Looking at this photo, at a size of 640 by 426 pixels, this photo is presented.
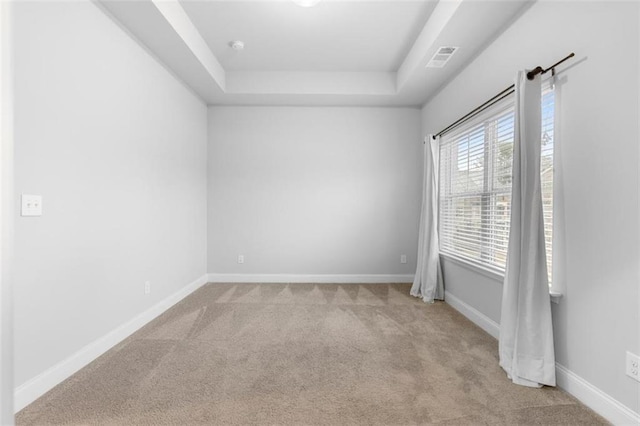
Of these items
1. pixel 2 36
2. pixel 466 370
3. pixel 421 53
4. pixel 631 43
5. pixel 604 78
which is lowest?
pixel 466 370

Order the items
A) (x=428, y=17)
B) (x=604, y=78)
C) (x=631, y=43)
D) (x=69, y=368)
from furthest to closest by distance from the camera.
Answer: (x=428, y=17), (x=69, y=368), (x=604, y=78), (x=631, y=43)

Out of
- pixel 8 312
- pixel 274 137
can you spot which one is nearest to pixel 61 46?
pixel 8 312

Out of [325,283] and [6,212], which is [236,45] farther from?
[325,283]

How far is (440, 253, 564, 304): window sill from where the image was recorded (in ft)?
6.30

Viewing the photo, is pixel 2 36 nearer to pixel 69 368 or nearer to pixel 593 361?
pixel 69 368

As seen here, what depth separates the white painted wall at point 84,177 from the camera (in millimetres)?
1742

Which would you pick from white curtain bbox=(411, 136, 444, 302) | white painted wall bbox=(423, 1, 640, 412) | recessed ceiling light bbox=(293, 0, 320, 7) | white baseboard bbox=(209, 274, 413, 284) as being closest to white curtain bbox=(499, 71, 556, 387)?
white painted wall bbox=(423, 1, 640, 412)

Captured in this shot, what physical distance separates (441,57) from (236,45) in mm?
2151

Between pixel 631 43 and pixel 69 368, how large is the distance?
12.2ft

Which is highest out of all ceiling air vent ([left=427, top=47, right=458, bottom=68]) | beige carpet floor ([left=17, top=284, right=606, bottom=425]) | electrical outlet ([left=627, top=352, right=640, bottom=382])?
ceiling air vent ([left=427, top=47, right=458, bottom=68])

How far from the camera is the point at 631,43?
1.51m

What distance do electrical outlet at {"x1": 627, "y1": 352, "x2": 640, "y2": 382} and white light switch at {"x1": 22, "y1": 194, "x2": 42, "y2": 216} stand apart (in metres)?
3.27

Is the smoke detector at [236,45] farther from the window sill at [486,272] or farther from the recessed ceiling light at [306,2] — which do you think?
the window sill at [486,272]

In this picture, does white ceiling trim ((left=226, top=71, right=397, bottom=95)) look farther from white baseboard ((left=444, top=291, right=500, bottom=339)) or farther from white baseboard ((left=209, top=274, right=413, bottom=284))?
white baseboard ((left=444, top=291, right=500, bottom=339))
